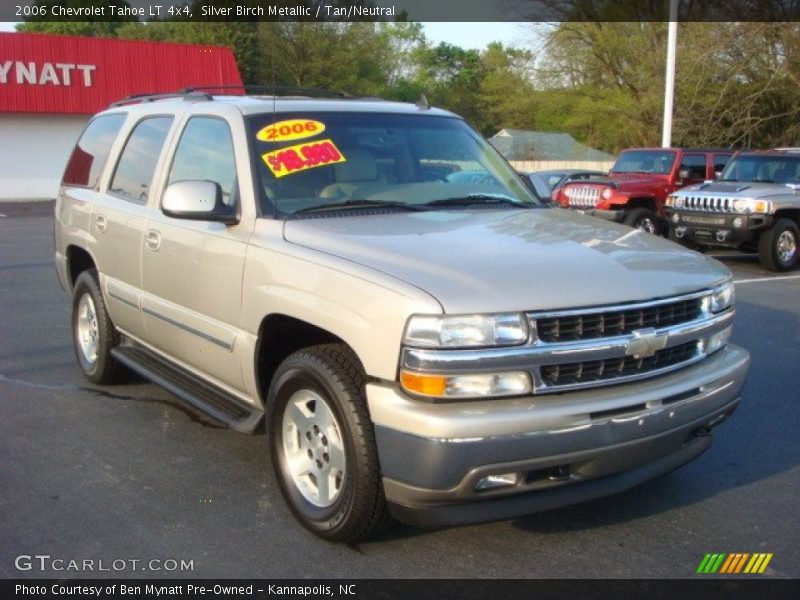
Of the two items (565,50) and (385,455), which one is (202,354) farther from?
(565,50)

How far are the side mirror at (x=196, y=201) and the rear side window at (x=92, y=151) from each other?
2.09 metres

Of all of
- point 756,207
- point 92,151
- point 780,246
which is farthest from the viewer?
point 780,246

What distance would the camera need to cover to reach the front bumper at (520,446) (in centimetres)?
317

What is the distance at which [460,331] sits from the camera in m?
3.22

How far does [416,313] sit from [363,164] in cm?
159

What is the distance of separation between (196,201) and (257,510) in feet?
4.85

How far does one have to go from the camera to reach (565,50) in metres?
38.5

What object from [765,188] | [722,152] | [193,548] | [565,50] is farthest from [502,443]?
[565,50]

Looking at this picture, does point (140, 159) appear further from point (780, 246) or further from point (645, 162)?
point (645, 162)

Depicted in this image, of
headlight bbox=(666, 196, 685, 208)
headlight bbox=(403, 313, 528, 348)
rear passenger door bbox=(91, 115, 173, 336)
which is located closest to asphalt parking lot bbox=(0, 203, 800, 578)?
rear passenger door bbox=(91, 115, 173, 336)

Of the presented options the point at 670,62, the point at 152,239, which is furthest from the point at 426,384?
the point at 670,62

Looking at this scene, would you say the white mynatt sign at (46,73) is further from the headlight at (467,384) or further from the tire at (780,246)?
the headlight at (467,384)

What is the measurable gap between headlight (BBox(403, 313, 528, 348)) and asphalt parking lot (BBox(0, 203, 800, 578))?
3.24ft
